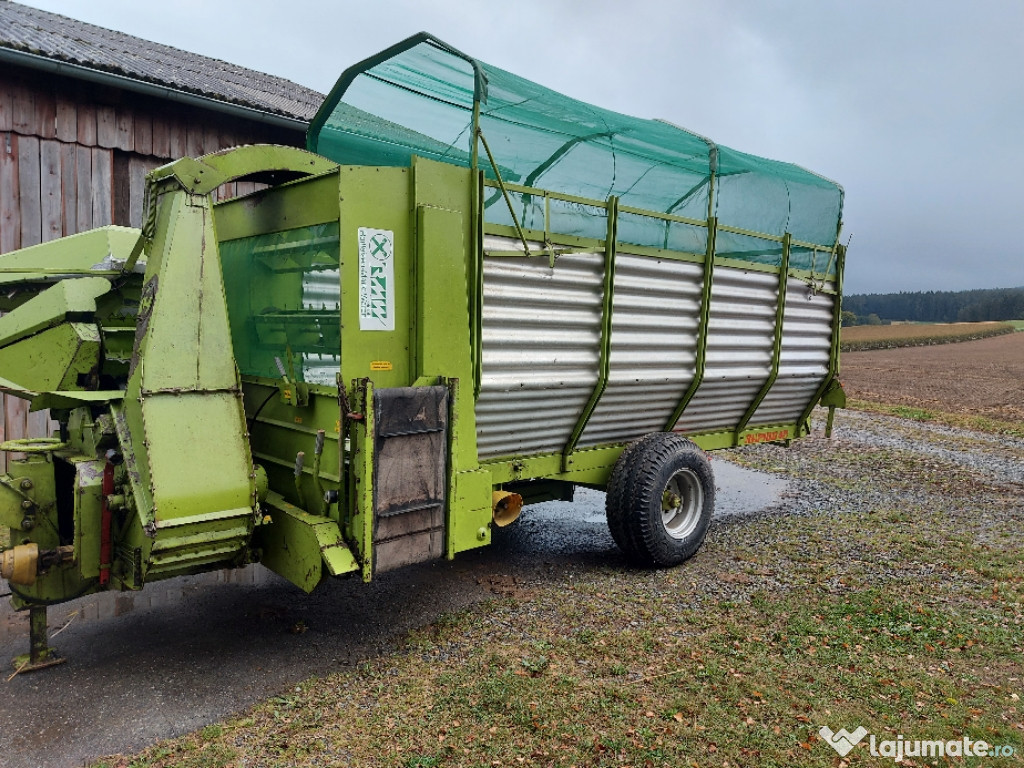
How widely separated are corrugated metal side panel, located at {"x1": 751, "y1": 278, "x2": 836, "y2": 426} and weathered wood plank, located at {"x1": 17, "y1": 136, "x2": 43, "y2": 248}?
686 centimetres

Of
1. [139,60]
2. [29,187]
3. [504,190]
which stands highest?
[139,60]

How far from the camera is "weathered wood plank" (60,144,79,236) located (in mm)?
6918

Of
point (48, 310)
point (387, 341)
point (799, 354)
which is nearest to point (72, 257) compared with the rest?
point (48, 310)

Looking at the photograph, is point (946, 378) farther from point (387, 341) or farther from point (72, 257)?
point (72, 257)

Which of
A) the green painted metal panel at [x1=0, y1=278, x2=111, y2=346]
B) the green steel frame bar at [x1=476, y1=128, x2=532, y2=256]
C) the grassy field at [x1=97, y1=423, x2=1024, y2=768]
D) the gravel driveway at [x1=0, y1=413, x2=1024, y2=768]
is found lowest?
the gravel driveway at [x1=0, y1=413, x2=1024, y2=768]

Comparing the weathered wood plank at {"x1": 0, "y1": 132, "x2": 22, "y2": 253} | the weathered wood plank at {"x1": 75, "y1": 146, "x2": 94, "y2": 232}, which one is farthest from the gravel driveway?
the weathered wood plank at {"x1": 75, "y1": 146, "x2": 94, "y2": 232}

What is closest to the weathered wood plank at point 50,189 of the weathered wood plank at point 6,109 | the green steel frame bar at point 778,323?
the weathered wood plank at point 6,109

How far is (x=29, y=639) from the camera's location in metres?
4.00

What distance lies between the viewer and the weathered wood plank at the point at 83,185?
700 centimetres

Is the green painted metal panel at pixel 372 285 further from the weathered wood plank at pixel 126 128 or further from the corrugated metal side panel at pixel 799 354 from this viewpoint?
the weathered wood plank at pixel 126 128

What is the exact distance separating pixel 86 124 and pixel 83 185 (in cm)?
58

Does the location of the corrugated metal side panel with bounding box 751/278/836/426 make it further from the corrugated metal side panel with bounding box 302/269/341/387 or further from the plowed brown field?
the plowed brown field

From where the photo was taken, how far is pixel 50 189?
22.5ft

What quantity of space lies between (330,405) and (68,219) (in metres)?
4.94
